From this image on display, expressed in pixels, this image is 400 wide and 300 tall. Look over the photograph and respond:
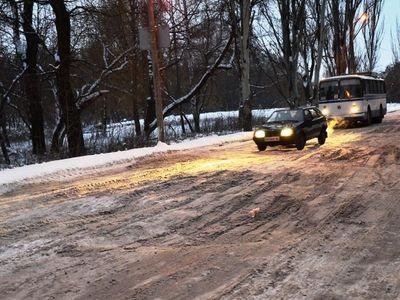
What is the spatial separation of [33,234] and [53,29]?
24637 mm

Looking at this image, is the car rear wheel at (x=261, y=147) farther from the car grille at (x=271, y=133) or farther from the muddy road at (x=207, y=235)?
the muddy road at (x=207, y=235)

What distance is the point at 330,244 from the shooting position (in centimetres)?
642

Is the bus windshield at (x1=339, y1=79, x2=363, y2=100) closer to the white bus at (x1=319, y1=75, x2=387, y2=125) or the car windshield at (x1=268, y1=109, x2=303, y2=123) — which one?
the white bus at (x1=319, y1=75, x2=387, y2=125)

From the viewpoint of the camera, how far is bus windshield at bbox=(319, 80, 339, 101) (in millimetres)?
28922

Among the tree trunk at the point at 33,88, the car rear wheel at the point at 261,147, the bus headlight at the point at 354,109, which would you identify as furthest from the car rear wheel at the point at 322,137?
the tree trunk at the point at 33,88

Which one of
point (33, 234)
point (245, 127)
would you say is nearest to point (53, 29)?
point (245, 127)

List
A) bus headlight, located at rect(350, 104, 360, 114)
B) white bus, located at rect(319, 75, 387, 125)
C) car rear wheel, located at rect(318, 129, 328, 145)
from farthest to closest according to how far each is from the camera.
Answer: white bus, located at rect(319, 75, 387, 125)
bus headlight, located at rect(350, 104, 360, 114)
car rear wheel, located at rect(318, 129, 328, 145)

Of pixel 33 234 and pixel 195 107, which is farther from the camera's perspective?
pixel 195 107

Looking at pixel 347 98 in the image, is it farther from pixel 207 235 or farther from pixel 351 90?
pixel 207 235

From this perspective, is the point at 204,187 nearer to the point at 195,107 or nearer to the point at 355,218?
the point at 355,218

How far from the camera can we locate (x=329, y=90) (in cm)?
2927

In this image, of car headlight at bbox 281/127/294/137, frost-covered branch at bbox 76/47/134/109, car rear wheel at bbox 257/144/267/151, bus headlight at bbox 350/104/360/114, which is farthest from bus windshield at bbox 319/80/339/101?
car headlight at bbox 281/127/294/137

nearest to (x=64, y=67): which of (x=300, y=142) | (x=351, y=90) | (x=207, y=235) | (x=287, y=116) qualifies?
(x=287, y=116)

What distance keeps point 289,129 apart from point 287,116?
1367mm
